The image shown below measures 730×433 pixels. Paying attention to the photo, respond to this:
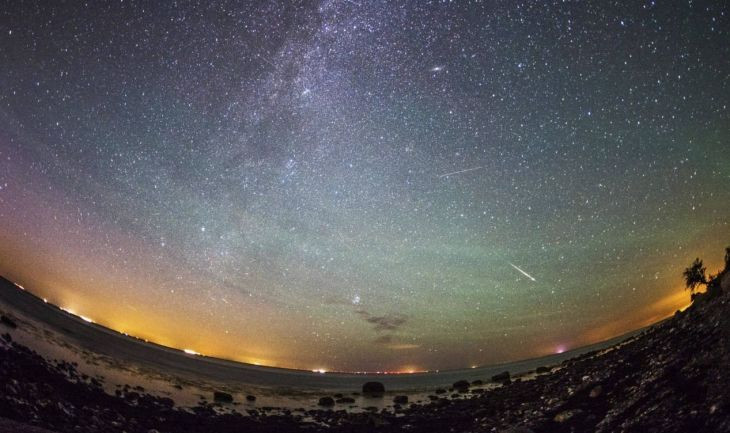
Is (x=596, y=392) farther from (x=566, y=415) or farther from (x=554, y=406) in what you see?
(x=566, y=415)

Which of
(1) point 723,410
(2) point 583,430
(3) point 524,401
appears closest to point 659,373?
(2) point 583,430

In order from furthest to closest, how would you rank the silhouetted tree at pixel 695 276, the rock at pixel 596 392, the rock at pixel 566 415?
the silhouetted tree at pixel 695 276, the rock at pixel 596 392, the rock at pixel 566 415

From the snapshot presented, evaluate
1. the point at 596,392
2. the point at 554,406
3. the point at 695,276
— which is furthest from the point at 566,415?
the point at 695,276

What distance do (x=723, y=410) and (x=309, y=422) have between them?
50.5ft

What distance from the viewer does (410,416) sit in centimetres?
1678

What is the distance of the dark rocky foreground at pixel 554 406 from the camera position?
19.7 feet

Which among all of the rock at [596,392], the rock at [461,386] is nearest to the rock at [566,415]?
the rock at [596,392]

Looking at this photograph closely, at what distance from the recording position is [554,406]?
1045cm

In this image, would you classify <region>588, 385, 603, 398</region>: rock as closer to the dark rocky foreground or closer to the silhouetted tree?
the dark rocky foreground

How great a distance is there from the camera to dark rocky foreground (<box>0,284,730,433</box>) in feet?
19.7

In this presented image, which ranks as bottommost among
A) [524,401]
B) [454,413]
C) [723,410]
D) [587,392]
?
[454,413]

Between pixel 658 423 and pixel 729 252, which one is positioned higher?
pixel 729 252

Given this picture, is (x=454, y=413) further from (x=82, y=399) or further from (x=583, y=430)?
(x=82, y=399)

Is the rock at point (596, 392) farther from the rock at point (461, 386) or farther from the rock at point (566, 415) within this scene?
the rock at point (461, 386)
